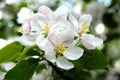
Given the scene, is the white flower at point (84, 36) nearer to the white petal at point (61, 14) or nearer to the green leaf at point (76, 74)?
the white petal at point (61, 14)

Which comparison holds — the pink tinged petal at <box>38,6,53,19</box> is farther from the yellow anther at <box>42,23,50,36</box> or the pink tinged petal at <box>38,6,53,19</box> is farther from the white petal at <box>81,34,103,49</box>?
the white petal at <box>81,34,103,49</box>

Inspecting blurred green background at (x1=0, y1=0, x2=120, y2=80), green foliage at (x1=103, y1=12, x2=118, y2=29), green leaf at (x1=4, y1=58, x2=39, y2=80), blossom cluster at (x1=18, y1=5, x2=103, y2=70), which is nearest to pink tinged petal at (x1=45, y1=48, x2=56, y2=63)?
blossom cluster at (x1=18, y1=5, x2=103, y2=70)

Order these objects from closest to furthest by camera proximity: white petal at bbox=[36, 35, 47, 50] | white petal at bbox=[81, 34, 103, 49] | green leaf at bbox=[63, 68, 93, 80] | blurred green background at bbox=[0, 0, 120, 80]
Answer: white petal at bbox=[36, 35, 47, 50], white petal at bbox=[81, 34, 103, 49], green leaf at bbox=[63, 68, 93, 80], blurred green background at bbox=[0, 0, 120, 80]

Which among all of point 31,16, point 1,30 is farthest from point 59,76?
point 1,30

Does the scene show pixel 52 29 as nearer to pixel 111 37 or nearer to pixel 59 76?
pixel 59 76

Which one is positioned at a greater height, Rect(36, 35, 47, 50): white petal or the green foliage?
Rect(36, 35, 47, 50): white petal

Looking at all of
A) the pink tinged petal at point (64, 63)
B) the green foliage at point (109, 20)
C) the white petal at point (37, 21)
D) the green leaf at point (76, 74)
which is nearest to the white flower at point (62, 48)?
the pink tinged petal at point (64, 63)
